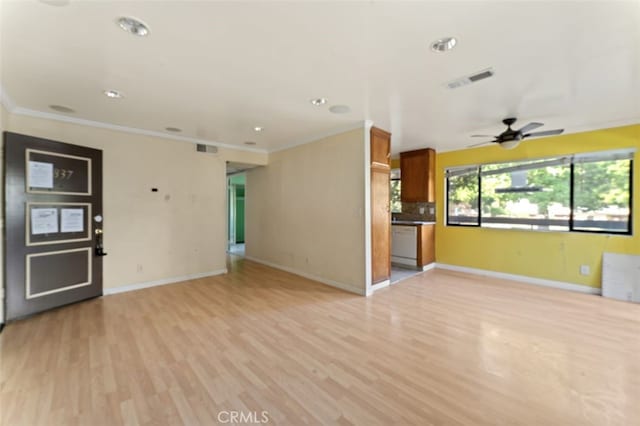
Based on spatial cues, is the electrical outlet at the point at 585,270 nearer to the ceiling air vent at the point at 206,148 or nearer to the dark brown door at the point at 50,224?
the ceiling air vent at the point at 206,148

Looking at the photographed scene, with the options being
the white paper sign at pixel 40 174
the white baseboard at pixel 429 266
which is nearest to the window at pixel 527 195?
the white baseboard at pixel 429 266

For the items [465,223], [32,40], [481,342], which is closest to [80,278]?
[32,40]

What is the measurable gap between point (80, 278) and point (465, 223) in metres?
6.90

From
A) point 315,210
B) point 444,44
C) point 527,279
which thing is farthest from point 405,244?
point 444,44

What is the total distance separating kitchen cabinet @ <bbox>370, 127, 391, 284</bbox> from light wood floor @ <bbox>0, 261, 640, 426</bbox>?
2.25 ft

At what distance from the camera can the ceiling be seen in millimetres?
1717

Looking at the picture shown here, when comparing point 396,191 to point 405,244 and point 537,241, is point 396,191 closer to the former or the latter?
point 405,244

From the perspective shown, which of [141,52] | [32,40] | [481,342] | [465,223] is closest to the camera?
[32,40]

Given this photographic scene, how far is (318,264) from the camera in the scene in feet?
15.7

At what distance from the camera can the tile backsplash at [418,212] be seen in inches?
239

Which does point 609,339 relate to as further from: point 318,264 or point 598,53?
point 318,264

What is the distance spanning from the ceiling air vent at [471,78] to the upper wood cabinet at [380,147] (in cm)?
150

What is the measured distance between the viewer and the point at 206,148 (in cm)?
506

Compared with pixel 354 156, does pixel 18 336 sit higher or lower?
lower
